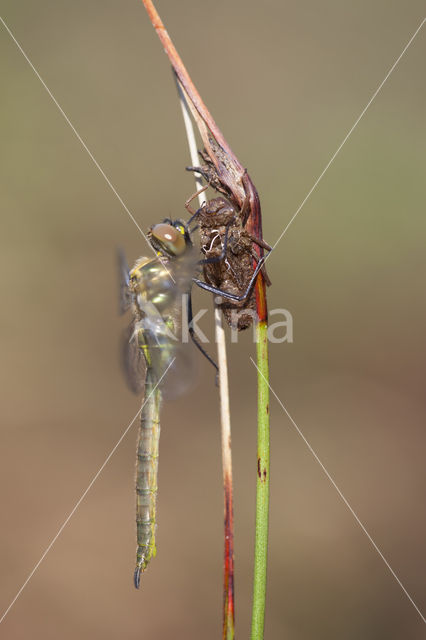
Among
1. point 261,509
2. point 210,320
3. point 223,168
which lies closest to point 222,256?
point 223,168

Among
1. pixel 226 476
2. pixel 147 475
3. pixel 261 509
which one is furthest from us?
pixel 147 475

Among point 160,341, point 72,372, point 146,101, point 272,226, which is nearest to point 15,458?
point 72,372

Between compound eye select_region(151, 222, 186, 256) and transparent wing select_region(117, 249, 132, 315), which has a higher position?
compound eye select_region(151, 222, 186, 256)

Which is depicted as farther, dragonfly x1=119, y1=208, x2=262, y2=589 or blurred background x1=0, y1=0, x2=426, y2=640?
blurred background x1=0, y1=0, x2=426, y2=640

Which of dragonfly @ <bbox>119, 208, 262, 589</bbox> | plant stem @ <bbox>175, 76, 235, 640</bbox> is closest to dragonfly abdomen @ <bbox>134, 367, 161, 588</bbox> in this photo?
dragonfly @ <bbox>119, 208, 262, 589</bbox>

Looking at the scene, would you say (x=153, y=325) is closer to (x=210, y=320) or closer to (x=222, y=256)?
(x=222, y=256)

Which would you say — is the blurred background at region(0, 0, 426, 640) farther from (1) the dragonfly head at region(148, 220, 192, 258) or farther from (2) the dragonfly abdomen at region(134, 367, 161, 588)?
(1) the dragonfly head at region(148, 220, 192, 258)

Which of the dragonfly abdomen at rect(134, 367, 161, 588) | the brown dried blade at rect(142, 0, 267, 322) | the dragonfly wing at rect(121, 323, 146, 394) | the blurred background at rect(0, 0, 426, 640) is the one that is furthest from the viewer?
the blurred background at rect(0, 0, 426, 640)

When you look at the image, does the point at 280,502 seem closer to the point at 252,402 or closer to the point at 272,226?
the point at 252,402
